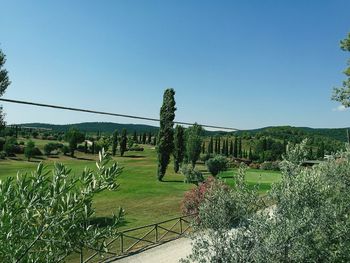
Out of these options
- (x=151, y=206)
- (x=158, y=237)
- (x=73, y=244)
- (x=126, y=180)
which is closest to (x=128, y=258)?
(x=158, y=237)

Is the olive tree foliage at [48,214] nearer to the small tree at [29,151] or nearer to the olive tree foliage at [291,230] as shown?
the olive tree foliage at [291,230]

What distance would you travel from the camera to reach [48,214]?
450 centimetres

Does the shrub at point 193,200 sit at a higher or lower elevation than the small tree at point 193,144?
lower

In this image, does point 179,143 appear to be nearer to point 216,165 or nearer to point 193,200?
point 216,165

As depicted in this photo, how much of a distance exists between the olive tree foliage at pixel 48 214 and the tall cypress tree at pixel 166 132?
55557 millimetres

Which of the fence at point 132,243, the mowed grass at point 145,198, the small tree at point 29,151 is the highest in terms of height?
the small tree at point 29,151

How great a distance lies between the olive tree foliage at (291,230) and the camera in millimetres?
9578

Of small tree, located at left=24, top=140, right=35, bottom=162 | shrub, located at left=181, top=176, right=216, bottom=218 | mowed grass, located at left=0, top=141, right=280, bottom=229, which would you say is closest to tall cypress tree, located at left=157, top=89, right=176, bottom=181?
mowed grass, located at left=0, top=141, right=280, bottom=229

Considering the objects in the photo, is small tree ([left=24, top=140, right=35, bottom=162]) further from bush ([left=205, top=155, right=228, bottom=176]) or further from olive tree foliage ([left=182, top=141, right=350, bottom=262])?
olive tree foliage ([left=182, top=141, right=350, bottom=262])

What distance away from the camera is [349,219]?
12.1 meters

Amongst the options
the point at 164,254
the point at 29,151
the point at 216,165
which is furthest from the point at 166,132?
the point at 29,151

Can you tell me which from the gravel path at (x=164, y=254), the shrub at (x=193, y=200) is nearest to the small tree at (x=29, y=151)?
the shrub at (x=193, y=200)

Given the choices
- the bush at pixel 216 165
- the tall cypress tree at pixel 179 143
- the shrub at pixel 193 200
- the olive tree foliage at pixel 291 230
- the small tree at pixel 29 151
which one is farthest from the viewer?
the small tree at pixel 29 151

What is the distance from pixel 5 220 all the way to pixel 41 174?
29.8 inches
